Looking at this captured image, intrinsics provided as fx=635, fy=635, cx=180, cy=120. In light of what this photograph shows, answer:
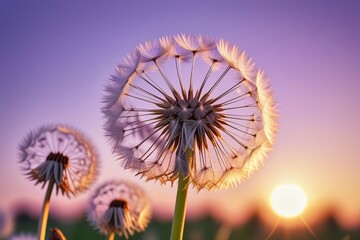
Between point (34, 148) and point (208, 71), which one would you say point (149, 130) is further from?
point (34, 148)

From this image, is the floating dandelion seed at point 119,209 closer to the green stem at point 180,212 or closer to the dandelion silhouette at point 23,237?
the dandelion silhouette at point 23,237

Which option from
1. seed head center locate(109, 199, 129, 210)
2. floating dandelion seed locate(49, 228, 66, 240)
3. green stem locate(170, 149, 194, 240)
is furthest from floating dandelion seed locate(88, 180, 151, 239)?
green stem locate(170, 149, 194, 240)

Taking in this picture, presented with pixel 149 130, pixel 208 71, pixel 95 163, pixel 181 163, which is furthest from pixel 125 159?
pixel 95 163

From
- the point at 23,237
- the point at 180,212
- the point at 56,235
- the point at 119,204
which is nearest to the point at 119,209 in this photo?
the point at 119,204

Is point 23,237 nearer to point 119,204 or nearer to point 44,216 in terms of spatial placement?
point 44,216

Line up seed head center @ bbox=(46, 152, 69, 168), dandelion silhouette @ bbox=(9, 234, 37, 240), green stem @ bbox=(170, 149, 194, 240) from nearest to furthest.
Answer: green stem @ bbox=(170, 149, 194, 240) → dandelion silhouette @ bbox=(9, 234, 37, 240) → seed head center @ bbox=(46, 152, 69, 168)

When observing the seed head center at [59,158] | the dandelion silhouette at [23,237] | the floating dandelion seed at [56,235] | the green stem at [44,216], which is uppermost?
the seed head center at [59,158]

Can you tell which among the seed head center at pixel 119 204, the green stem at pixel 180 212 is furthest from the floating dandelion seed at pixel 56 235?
the seed head center at pixel 119 204

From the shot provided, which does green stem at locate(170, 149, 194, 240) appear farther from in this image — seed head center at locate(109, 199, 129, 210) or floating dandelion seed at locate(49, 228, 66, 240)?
seed head center at locate(109, 199, 129, 210)
